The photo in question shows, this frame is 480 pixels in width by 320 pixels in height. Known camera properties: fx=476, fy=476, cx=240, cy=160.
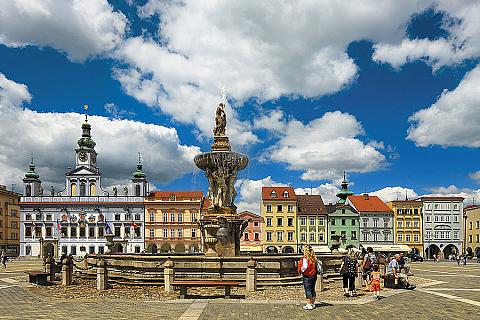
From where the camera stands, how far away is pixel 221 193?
92.9ft

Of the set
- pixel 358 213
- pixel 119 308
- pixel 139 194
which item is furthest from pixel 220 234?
pixel 139 194

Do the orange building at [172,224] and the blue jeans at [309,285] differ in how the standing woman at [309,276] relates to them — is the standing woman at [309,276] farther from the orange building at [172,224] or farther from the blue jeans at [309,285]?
the orange building at [172,224]

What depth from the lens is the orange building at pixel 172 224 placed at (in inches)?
3393

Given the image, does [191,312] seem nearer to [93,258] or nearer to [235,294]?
[235,294]

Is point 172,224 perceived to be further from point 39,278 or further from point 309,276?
point 309,276

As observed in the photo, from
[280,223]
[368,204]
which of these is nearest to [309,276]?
[280,223]

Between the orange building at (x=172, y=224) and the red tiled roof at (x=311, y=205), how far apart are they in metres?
18.5

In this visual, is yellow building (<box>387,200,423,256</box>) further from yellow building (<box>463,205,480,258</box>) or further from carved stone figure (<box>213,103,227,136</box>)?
carved stone figure (<box>213,103,227,136</box>)

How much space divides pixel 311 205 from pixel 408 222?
1715 centimetres

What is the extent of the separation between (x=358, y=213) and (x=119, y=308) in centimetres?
7103

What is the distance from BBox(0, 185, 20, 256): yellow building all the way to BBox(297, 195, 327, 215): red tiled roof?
175ft

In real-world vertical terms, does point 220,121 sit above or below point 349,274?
above

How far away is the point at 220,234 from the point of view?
26578 mm

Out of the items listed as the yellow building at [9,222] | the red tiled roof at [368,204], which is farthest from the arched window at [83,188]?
the red tiled roof at [368,204]
